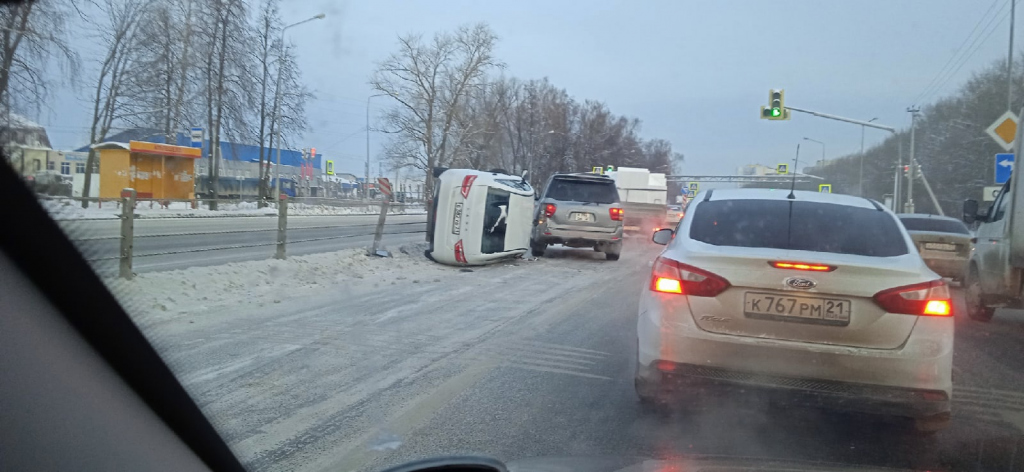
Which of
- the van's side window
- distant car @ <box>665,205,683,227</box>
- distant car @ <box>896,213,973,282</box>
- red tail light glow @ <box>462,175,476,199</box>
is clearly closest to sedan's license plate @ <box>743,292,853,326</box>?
the van's side window

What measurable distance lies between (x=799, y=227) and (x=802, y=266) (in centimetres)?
71

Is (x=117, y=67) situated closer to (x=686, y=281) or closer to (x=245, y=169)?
(x=686, y=281)

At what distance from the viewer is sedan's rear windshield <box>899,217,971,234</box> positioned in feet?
48.7

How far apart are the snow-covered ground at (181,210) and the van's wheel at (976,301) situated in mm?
10250

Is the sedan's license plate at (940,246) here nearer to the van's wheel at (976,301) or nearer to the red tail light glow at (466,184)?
the van's wheel at (976,301)

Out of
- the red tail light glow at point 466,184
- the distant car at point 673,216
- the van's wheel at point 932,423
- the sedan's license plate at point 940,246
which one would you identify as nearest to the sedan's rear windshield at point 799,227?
the van's wheel at point 932,423

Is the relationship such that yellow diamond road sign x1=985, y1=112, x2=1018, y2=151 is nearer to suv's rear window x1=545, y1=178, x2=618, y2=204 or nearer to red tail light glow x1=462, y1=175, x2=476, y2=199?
suv's rear window x1=545, y1=178, x2=618, y2=204

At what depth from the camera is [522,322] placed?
8.52m

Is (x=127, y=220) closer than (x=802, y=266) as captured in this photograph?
No

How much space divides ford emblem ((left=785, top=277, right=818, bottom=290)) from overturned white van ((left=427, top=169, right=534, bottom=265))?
9.52m

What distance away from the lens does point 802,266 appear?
14.2 feet

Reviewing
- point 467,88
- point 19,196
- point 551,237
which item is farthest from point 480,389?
point 467,88

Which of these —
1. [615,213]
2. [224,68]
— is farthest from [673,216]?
[224,68]

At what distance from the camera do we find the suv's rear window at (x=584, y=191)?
17609 millimetres
